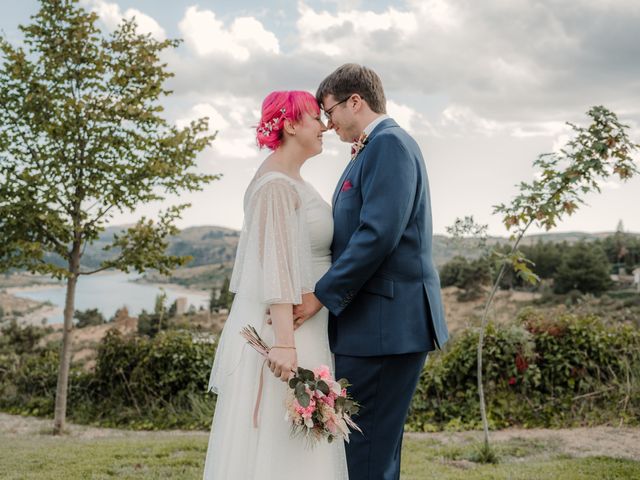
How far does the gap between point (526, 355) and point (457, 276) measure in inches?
361

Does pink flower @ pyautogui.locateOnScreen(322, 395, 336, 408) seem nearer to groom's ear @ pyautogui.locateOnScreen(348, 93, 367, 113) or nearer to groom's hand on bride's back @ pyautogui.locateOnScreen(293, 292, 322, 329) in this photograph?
groom's hand on bride's back @ pyautogui.locateOnScreen(293, 292, 322, 329)

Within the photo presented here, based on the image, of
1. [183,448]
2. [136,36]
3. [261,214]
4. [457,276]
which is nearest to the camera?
[261,214]

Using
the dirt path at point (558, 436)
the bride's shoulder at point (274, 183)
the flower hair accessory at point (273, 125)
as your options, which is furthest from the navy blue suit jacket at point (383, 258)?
the dirt path at point (558, 436)

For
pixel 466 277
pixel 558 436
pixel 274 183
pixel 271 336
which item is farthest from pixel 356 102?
pixel 466 277

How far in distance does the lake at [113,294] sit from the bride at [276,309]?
6.04 metres

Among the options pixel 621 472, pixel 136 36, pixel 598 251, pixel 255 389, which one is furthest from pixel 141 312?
pixel 598 251

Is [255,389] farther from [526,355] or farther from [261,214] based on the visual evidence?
[526,355]

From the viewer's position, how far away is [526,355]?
7.76 meters

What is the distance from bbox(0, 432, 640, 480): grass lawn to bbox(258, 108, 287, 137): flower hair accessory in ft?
11.2

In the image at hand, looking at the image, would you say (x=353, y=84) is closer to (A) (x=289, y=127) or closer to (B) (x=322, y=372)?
(A) (x=289, y=127)

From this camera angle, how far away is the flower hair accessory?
289 centimetres

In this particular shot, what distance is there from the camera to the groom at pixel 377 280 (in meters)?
2.71

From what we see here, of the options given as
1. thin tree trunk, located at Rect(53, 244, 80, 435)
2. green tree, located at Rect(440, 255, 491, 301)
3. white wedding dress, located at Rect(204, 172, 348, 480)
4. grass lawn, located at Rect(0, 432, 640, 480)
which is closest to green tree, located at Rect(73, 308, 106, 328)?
thin tree trunk, located at Rect(53, 244, 80, 435)

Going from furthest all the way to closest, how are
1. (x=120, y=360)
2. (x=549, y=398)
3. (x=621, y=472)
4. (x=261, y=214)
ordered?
(x=120, y=360)
(x=549, y=398)
(x=621, y=472)
(x=261, y=214)
